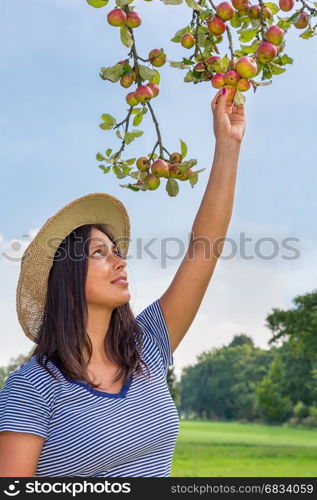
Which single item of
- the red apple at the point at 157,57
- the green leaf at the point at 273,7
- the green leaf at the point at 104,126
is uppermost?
the green leaf at the point at 273,7

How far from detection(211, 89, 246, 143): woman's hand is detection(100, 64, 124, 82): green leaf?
40 cm

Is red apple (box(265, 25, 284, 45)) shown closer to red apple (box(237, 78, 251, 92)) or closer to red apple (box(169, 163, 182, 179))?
red apple (box(237, 78, 251, 92))

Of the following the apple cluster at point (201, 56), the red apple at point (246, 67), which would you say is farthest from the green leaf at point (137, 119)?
the red apple at point (246, 67)

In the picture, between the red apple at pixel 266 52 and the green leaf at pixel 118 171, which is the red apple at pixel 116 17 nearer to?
the red apple at pixel 266 52

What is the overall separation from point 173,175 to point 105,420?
100cm

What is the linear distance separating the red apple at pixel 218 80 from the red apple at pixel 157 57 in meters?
0.35

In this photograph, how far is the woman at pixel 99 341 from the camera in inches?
92.0

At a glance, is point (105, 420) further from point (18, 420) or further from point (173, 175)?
point (173, 175)

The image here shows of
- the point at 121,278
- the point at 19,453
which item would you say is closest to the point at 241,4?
the point at 121,278

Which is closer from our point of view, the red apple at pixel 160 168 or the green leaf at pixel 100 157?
the red apple at pixel 160 168

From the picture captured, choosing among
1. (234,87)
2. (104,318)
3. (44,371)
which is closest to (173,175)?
(234,87)
